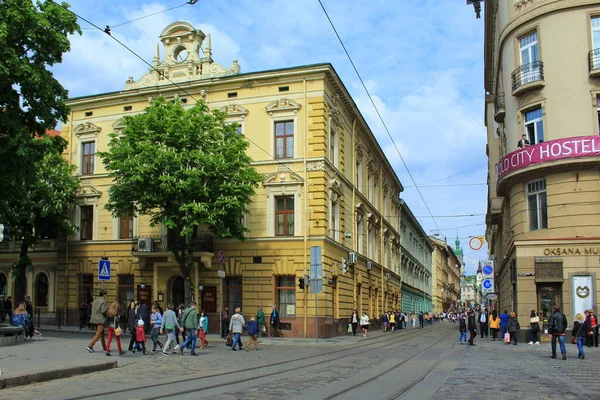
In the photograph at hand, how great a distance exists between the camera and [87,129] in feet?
128

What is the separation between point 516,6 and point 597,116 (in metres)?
6.58

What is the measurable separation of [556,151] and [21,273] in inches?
1168

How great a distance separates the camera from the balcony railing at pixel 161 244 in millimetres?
33844

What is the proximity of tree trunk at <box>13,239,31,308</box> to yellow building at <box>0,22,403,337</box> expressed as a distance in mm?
1431

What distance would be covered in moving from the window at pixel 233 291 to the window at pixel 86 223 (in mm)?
9970

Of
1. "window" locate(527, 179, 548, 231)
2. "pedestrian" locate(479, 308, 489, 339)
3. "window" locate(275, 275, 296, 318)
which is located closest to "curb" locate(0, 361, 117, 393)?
"window" locate(275, 275, 296, 318)

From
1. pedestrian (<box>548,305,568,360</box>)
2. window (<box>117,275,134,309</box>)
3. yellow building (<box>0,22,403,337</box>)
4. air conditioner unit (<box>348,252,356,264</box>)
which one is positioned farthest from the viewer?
air conditioner unit (<box>348,252,356,264</box>)

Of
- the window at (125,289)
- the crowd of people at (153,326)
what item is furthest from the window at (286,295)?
the window at (125,289)

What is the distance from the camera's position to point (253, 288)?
33.4 meters

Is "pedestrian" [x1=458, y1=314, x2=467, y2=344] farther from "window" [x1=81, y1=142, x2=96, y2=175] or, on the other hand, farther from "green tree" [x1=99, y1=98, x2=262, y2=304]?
"window" [x1=81, y1=142, x2=96, y2=175]

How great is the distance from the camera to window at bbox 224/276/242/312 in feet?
112

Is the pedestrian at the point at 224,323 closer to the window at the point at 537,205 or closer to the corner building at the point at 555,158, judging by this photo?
the corner building at the point at 555,158

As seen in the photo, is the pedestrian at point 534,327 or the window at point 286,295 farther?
the window at point 286,295

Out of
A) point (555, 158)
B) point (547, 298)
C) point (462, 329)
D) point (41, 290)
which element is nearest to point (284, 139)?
point (462, 329)
